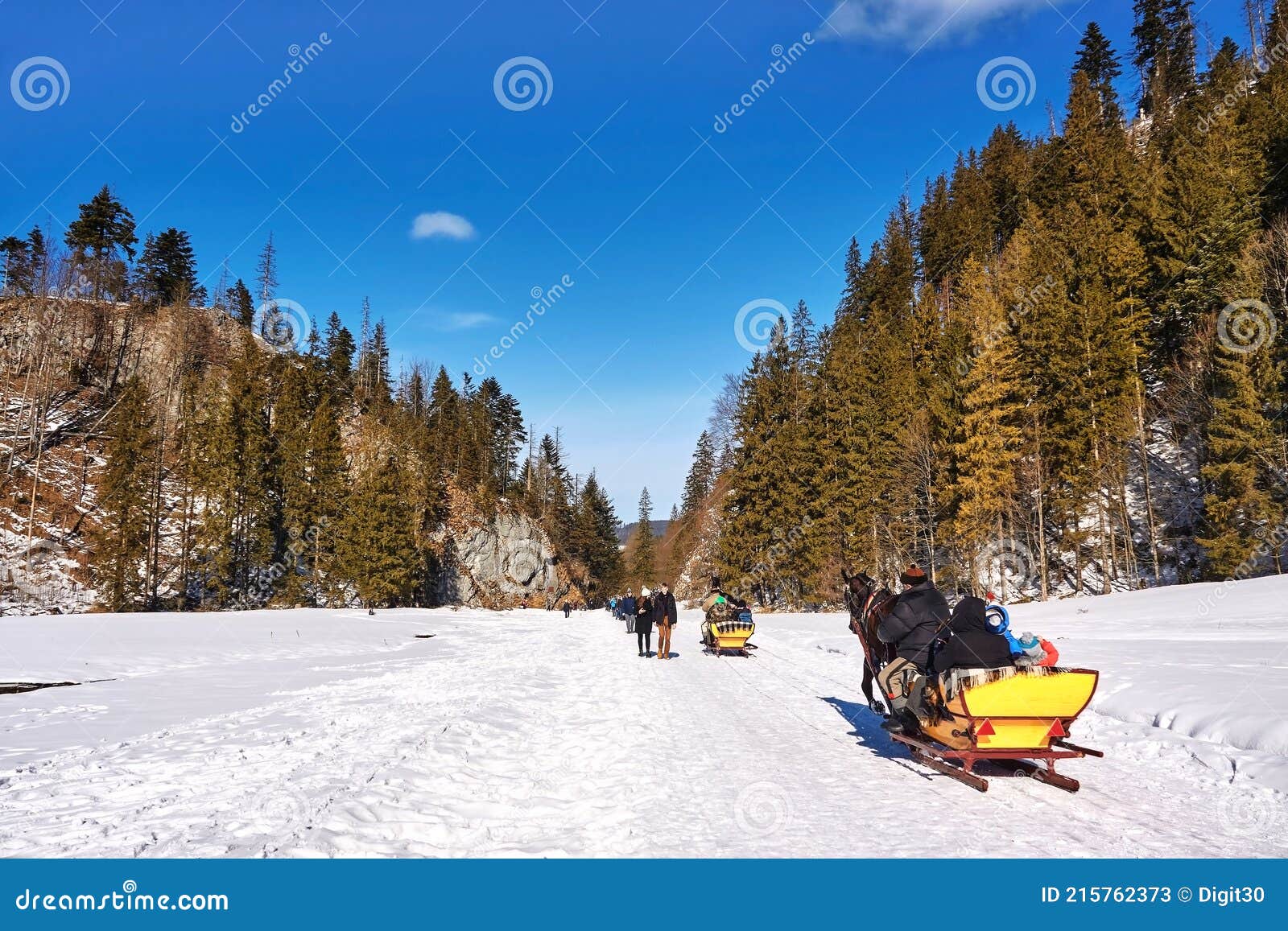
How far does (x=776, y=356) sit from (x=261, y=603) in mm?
44910

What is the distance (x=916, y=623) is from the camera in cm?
704

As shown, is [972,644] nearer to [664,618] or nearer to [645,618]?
[664,618]

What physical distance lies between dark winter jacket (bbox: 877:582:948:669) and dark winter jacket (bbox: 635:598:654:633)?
1213cm

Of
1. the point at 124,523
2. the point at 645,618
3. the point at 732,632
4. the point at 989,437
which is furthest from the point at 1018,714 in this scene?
the point at 124,523

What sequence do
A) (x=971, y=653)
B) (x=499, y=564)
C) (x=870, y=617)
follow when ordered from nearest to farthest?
1. (x=971, y=653)
2. (x=870, y=617)
3. (x=499, y=564)

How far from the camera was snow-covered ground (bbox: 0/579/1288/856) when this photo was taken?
15.0 ft

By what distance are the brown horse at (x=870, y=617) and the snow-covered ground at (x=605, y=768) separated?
838mm

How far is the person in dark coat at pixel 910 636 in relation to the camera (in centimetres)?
695

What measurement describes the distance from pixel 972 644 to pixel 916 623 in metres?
0.90

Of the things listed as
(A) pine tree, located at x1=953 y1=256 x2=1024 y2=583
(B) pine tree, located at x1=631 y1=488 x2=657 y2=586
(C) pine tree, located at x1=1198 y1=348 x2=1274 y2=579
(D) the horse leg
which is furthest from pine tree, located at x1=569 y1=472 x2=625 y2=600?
(D) the horse leg

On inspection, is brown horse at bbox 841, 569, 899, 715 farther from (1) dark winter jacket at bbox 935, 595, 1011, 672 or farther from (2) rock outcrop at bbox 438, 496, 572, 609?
(2) rock outcrop at bbox 438, 496, 572, 609

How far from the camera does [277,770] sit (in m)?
6.27

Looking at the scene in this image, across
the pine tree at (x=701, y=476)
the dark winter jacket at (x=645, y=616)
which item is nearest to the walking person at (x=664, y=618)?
the dark winter jacket at (x=645, y=616)
